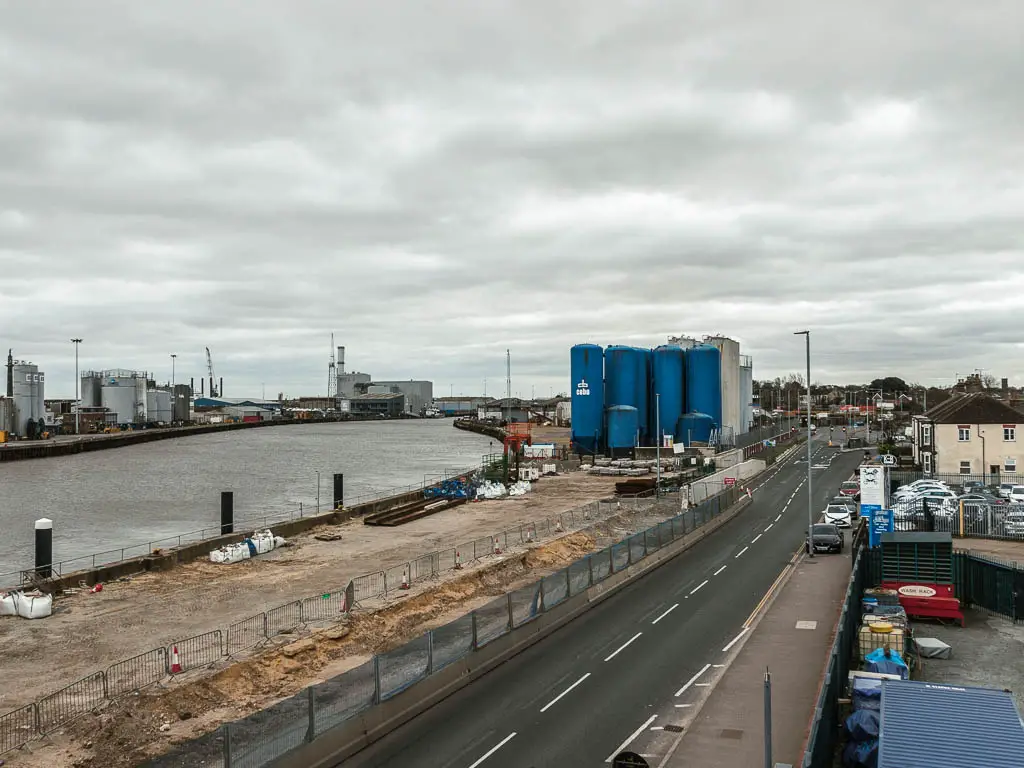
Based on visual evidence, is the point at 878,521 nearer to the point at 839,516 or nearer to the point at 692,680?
the point at 692,680

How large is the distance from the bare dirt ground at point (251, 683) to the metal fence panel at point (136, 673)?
1.15 m

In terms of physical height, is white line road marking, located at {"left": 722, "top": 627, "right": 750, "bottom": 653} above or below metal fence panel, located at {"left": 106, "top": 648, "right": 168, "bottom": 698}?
above

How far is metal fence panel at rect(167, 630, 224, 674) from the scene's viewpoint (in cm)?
2331

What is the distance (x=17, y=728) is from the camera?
18.4 meters

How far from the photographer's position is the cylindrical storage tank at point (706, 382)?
3799 inches

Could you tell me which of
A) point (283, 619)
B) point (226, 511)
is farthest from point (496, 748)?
point (226, 511)

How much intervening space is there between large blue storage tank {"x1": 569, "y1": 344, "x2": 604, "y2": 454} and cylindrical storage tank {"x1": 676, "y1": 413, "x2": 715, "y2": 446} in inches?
378

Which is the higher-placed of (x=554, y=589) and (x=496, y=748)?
(x=554, y=589)

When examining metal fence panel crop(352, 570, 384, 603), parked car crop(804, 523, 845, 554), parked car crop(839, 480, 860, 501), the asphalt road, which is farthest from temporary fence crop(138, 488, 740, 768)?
parked car crop(839, 480, 860, 501)

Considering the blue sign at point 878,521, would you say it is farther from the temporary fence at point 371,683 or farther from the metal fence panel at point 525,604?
the metal fence panel at point 525,604

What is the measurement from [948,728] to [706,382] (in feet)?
283

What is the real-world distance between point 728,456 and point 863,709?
64.7 metres

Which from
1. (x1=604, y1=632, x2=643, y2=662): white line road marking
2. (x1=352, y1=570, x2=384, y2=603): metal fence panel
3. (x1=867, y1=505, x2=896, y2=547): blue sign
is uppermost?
(x1=867, y1=505, x2=896, y2=547): blue sign

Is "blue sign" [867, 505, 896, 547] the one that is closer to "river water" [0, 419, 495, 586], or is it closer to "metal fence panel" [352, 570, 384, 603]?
"metal fence panel" [352, 570, 384, 603]
